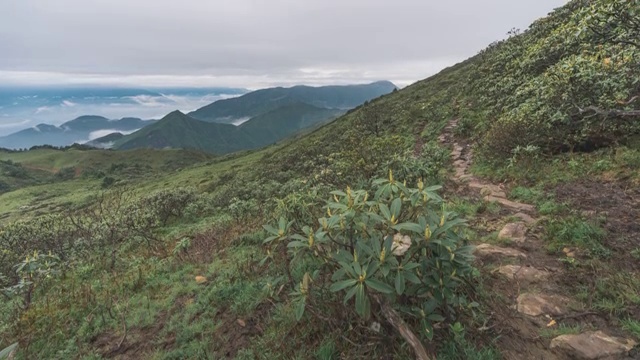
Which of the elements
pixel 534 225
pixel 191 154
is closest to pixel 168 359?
pixel 534 225

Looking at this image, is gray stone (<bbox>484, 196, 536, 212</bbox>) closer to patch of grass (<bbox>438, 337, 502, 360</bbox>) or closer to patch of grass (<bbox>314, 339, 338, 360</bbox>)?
patch of grass (<bbox>438, 337, 502, 360</bbox>)

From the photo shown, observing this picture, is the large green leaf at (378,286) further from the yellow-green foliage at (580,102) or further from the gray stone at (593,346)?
the yellow-green foliage at (580,102)

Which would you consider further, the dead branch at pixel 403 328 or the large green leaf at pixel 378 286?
the dead branch at pixel 403 328

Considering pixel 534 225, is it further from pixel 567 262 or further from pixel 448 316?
pixel 448 316

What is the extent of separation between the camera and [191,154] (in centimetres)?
17712

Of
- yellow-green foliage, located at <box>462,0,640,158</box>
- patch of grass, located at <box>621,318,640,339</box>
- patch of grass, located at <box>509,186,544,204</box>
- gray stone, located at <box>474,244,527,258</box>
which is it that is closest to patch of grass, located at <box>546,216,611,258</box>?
gray stone, located at <box>474,244,527,258</box>

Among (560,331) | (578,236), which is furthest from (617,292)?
(578,236)

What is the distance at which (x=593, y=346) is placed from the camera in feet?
12.6

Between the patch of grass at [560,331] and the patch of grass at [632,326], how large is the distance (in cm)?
44

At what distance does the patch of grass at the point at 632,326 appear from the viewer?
3.91 metres

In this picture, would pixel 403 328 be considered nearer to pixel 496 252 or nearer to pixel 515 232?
pixel 496 252

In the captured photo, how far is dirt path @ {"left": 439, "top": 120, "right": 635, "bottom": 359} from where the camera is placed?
12.7ft

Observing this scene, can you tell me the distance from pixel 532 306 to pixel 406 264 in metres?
2.46

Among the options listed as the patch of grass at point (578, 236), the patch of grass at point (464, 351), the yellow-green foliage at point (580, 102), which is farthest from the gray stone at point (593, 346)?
the yellow-green foliage at point (580, 102)
